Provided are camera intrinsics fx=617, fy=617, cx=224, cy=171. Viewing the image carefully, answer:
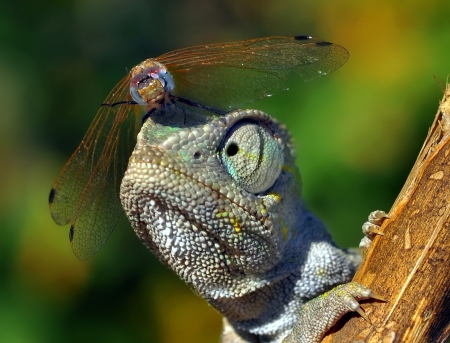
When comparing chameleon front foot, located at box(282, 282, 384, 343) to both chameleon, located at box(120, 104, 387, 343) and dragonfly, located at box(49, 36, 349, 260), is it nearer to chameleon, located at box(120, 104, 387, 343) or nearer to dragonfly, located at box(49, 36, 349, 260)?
chameleon, located at box(120, 104, 387, 343)

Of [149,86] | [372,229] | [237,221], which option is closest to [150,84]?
[149,86]

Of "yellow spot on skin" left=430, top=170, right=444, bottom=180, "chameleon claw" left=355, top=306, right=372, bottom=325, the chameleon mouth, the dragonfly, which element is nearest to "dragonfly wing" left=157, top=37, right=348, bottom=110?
the dragonfly

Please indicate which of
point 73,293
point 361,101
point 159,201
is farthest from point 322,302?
point 73,293

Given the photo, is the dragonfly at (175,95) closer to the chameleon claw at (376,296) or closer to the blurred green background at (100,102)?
the chameleon claw at (376,296)

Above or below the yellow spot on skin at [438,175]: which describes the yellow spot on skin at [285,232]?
below

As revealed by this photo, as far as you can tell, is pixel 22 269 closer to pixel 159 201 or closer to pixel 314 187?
pixel 314 187

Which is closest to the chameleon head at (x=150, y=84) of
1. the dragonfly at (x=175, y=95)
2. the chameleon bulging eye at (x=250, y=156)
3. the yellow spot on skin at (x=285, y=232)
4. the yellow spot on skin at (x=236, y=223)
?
the dragonfly at (x=175, y=95)

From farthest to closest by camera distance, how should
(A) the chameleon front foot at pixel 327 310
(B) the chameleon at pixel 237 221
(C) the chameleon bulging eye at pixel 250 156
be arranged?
1. (C) the chameleon bulging eye at pixel 250 156
2. (B) the chameleon at pixel 237 221
3. (A) the chameleon front foot at pixel 327 310
